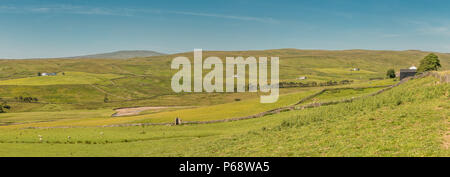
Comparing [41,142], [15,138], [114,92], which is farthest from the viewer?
[114,92]

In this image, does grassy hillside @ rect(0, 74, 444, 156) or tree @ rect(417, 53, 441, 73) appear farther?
tree @ rect(417, 53, 441, 73)

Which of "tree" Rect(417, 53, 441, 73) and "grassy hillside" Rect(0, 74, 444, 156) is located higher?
"tree" Rect(417, 53, 441, 73)

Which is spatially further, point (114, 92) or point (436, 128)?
point (114, 92)

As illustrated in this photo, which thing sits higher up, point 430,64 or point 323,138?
point 430,64

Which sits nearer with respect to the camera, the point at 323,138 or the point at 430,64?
the point at 323,138

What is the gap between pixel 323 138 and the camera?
70.6 ft

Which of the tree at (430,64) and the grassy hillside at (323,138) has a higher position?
the tree at (430,64)

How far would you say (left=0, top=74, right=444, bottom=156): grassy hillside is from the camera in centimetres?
1750

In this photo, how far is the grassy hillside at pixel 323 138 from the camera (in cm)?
1750

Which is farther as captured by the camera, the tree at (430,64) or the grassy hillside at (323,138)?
the tree at (430,64)

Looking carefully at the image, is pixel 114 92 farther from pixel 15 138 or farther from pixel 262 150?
pixel 262 150
